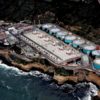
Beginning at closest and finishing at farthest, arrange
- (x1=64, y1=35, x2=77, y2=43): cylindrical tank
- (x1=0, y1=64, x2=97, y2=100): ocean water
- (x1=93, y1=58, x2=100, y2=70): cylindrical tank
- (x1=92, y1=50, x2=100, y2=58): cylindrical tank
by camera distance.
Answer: (x1=0, y1=64, x2=97, y2=100): ocean water
(x1=93, y1=58, x2=100, y2=70): cylindrical tank
(x1=92, y1=50, x2=100, y2=58): cylindrical tank
(x1=64, y1=35, x2=77, y2=43): cylindrical tank

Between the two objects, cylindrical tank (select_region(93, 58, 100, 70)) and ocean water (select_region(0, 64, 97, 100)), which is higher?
cylindrical tank (select_region(93, 58, 100, 70))

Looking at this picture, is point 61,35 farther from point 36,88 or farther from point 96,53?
point 36,88

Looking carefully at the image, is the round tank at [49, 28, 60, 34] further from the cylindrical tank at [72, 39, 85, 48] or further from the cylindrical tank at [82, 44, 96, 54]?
the cylindrical tank at [82, 44, 96, 54]

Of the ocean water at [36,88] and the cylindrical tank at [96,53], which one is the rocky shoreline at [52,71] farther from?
the cylindrical tank at [96,53]

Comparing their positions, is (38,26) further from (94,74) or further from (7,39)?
(94,74)

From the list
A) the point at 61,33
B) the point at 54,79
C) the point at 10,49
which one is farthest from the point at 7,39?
the point at 54,79

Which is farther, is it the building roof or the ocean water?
the building roof

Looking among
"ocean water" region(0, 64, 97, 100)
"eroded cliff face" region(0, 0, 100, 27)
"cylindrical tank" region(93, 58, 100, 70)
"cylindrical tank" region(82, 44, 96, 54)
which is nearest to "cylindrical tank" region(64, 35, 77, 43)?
"cylindrical tank" region(82, 44, 96, 54)

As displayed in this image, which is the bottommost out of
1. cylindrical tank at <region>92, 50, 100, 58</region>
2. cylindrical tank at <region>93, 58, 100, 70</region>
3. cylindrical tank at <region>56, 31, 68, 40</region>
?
cylindrical tank at <region>93, 58, 100, 70</region>

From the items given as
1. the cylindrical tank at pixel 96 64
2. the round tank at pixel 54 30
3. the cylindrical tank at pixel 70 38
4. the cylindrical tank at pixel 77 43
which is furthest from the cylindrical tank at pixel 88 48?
the round tank at pixel 54 30
